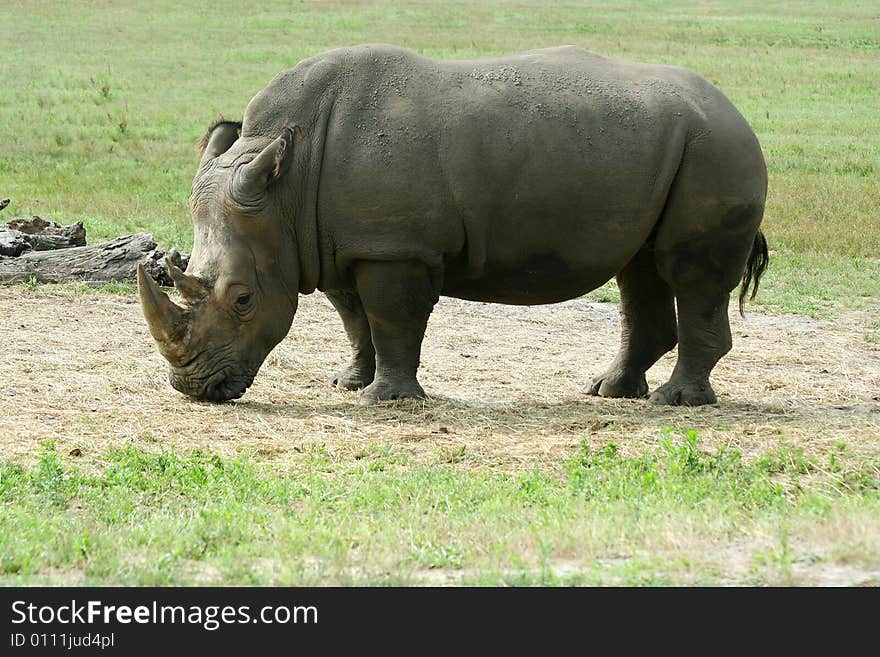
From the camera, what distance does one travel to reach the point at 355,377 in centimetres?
970

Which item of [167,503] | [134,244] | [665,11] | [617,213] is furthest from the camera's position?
[665,11]

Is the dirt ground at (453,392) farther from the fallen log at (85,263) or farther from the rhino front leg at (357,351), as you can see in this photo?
the fallen log at (85,263)

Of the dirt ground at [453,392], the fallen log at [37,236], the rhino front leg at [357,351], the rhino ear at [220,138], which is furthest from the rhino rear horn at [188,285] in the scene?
the fallen log at [37,236]

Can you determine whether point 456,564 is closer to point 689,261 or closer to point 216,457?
point 216,457

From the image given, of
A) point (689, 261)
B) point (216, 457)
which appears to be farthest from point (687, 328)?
point (216, 457)

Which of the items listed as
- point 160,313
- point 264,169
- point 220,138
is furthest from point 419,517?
point 220,138

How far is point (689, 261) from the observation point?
9086 mm

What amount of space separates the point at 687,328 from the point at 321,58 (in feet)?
10.2

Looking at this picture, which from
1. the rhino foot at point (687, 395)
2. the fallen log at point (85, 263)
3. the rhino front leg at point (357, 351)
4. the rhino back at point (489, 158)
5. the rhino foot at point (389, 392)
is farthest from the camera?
the fallen log at point (85, 263)

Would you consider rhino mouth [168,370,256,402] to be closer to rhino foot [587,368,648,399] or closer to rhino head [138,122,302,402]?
rhino head [138,122,302,402]

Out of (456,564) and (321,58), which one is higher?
(321,58)

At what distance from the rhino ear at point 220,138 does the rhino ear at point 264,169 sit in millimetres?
515

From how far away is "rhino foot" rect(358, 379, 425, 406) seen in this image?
8.95 meters

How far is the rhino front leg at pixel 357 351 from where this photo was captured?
968cm
